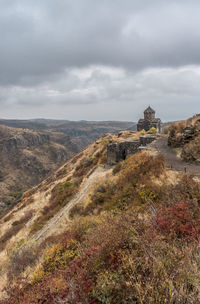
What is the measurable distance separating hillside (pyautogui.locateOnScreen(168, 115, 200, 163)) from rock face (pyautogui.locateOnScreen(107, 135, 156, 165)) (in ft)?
14.4

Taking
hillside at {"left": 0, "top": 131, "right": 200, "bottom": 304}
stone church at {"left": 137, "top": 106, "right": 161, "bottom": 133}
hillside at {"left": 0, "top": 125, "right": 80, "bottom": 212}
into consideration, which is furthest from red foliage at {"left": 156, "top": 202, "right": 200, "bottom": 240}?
hillside at {"left": 0, "top": 125, "right": 80, "bottom": 212}

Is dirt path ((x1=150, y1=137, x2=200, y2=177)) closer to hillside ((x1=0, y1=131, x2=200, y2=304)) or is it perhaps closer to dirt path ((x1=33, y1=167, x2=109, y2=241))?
hillside ((x1=0, y1=131, x2=200, y2=304))

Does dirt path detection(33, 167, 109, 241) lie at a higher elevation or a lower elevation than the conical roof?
lower

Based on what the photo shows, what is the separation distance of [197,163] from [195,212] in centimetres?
595

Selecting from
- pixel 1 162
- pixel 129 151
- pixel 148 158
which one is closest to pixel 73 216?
pixel 148 158

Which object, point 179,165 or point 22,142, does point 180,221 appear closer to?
point 179,165

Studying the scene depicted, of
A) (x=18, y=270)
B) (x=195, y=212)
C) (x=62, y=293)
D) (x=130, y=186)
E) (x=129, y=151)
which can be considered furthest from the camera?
(x=129, y=151)

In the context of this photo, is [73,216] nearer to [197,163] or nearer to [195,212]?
[195,212]

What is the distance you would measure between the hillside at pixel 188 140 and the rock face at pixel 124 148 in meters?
4.39

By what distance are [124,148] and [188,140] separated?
7.93 metres

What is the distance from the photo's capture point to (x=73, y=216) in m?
10.9

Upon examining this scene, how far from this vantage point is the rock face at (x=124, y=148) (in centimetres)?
1920

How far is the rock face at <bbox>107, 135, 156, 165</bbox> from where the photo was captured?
19.2 metres

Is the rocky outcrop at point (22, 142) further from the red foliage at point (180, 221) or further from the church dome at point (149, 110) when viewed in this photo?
the red foliage at point (180, 221)
